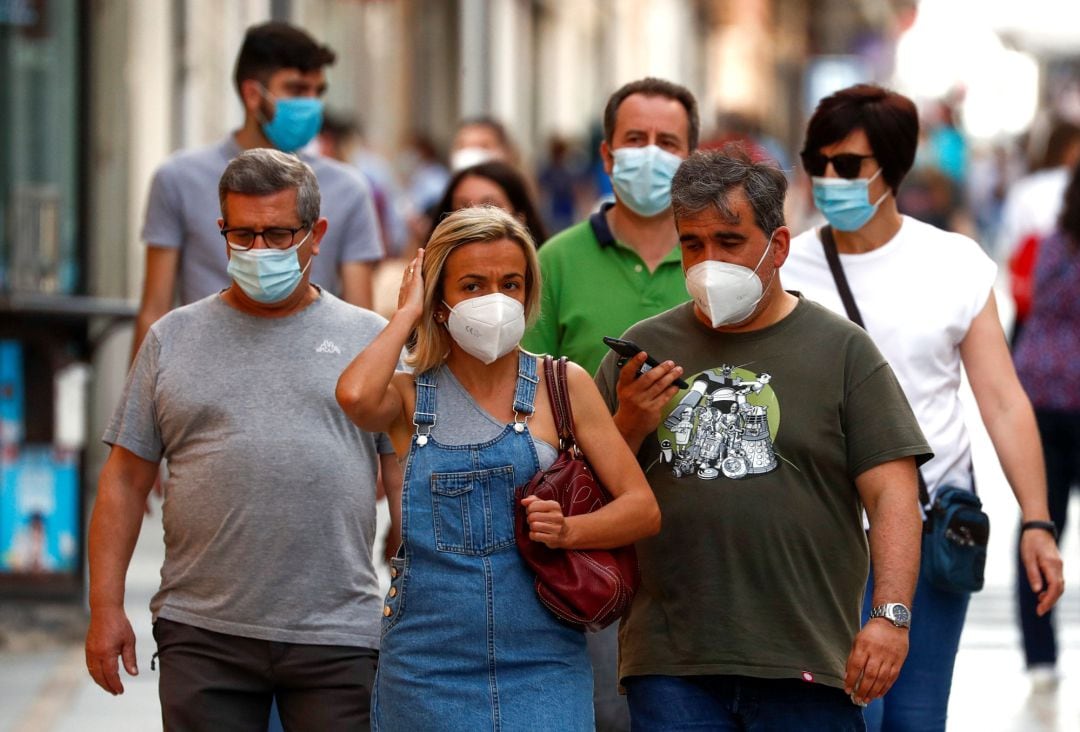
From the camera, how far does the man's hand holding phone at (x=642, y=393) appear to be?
162 inches

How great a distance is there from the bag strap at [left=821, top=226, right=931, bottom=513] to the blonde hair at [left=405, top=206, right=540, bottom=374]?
1130 millimetres

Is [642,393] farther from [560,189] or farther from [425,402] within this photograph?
[560,189]

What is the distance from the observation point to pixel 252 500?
440cm

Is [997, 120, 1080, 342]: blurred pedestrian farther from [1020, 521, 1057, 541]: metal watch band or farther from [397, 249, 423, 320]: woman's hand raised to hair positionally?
[397, 249, 423, 320]: woman's hand raised to hair

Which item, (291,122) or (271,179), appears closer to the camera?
(271,179)

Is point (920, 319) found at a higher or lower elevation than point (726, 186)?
lower

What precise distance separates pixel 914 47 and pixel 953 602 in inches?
1766

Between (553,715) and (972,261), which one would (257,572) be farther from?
(972,261)

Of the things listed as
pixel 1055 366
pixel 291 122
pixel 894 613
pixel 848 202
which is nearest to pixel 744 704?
pixel 894 613

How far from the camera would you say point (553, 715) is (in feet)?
12.9

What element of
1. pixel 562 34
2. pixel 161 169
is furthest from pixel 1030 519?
pixel 562 34

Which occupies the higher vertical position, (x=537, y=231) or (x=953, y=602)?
(x=537, y=231)

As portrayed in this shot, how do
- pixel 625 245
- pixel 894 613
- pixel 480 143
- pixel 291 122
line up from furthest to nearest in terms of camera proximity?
1. pixel 480 143
2. pixel 291 122
3. pixel 625 245
4. pixel 894 613

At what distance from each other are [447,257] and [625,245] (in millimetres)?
1354
